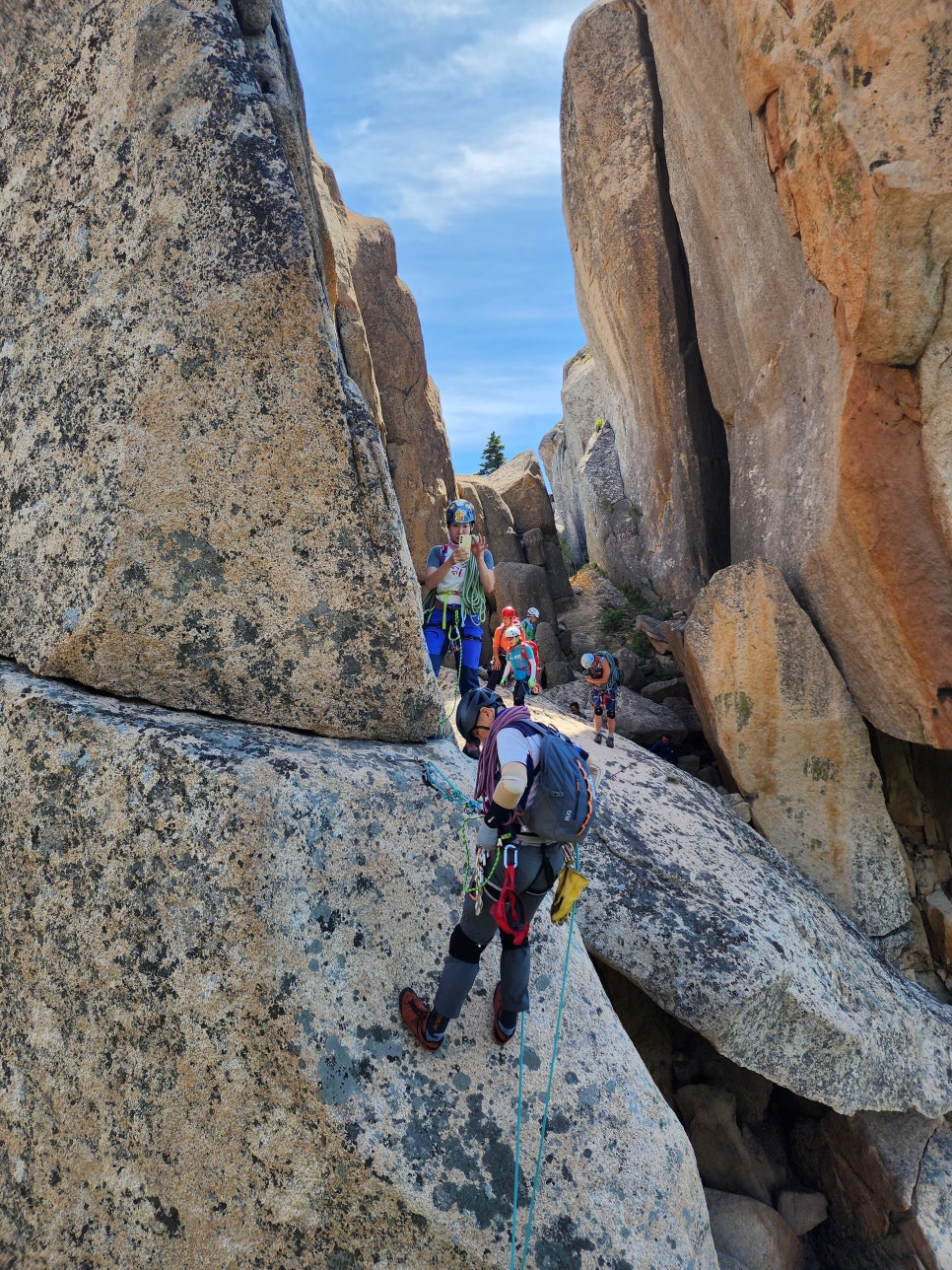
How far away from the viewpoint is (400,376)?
15.0 m

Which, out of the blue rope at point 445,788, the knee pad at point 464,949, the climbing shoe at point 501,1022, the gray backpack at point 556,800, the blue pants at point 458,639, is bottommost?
the climbing shoe at point 501,1022

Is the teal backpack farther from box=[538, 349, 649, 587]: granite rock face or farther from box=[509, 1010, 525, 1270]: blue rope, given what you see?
box=[538, 349, 649, 587]: granite rock face

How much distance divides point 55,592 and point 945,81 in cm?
754

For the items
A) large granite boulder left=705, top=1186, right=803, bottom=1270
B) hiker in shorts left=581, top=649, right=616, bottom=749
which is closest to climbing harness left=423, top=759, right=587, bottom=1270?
large granite boulder left=705, top=1186, right=803, bottom=1270

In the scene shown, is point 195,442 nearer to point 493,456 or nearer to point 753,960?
point 753,960

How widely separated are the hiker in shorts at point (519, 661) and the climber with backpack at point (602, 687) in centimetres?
75

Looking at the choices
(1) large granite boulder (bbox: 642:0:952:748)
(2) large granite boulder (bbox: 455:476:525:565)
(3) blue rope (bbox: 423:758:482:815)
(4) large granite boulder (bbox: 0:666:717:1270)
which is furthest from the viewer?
(2) large granite boulder (bbox: 455:476:525:565)

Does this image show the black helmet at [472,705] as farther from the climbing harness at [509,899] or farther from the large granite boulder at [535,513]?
the large granite boulder at [535,513]

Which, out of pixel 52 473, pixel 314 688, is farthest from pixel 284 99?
pixel 314 688

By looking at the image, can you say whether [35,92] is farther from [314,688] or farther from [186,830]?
[186,830]

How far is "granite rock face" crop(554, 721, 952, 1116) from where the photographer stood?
562 cm

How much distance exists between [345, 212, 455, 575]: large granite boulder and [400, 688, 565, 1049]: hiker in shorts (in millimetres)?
11032

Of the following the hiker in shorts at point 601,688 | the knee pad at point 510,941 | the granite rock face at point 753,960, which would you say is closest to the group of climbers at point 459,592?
the granite rock face at point 753,960

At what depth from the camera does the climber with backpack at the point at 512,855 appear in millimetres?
3357
